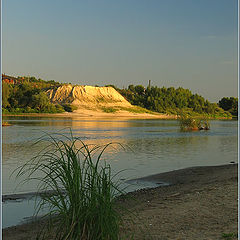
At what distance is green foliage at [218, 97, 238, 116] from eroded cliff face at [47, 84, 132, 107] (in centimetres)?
2813

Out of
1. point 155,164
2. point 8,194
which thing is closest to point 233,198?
point 8,194

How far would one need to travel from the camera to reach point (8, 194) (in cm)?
919

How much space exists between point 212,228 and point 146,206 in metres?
1.67

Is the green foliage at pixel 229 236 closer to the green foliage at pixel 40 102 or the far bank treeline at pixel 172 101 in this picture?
the green foliage at pixel 40 102

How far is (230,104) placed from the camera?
106m

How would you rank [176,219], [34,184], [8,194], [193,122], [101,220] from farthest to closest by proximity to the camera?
[193,122] → [34,184] → [8,194] → [176,219] → [101,220]

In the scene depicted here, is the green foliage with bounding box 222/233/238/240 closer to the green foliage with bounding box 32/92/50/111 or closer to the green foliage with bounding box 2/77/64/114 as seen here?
the green foliage with bounding box 2/77/64/114

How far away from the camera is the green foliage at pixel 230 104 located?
104m

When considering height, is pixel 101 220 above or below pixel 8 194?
above

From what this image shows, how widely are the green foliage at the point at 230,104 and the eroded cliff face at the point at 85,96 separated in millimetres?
28130

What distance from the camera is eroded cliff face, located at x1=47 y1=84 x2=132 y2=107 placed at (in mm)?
93625

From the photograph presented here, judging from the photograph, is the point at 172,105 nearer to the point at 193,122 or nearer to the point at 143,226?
the point at 193,122

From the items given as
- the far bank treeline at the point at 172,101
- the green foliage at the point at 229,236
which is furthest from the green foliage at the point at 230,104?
the green foliage at the point at 229,236

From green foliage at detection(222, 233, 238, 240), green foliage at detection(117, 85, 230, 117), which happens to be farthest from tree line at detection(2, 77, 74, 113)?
green foliage at detection(222, 233, 238, 240)
